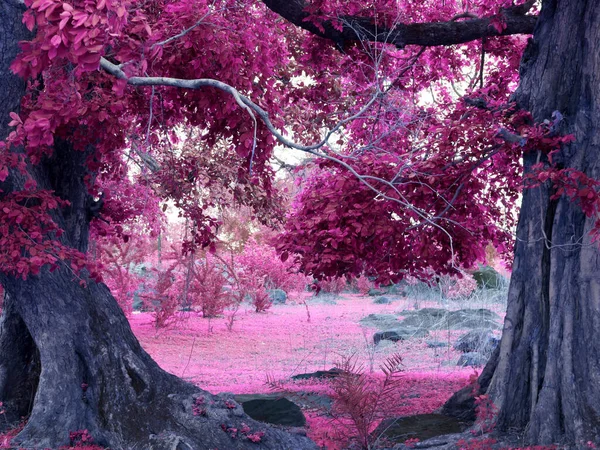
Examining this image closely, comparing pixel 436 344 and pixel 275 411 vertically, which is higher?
pixel 436 344

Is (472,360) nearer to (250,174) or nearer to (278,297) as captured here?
(250,174)

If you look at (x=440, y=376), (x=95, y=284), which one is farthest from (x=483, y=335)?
(x=95, y=284)

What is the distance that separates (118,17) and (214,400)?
414 cm

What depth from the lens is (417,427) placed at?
7535mm

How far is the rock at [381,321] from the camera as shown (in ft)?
65.4

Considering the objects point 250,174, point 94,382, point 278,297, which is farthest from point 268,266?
point 94,382

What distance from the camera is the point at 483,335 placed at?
1461cm

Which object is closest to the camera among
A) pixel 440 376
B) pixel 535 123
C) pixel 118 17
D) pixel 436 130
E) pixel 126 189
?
pixel 118 17

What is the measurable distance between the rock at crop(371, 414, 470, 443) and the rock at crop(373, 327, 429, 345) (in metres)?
8.67

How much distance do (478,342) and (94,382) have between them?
32.8 feet

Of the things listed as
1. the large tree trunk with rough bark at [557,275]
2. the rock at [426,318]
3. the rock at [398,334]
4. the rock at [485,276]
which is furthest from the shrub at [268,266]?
the large tree trunk with rough bark at [557,275]

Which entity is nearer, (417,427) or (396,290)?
(417,427)

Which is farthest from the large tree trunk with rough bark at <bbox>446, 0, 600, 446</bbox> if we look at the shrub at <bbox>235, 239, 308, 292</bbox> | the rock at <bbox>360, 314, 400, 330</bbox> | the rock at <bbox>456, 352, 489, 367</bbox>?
the shrub at <bbox>235, 239, 308, 292</bbox>

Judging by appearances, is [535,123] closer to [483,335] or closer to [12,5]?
[12,5]
